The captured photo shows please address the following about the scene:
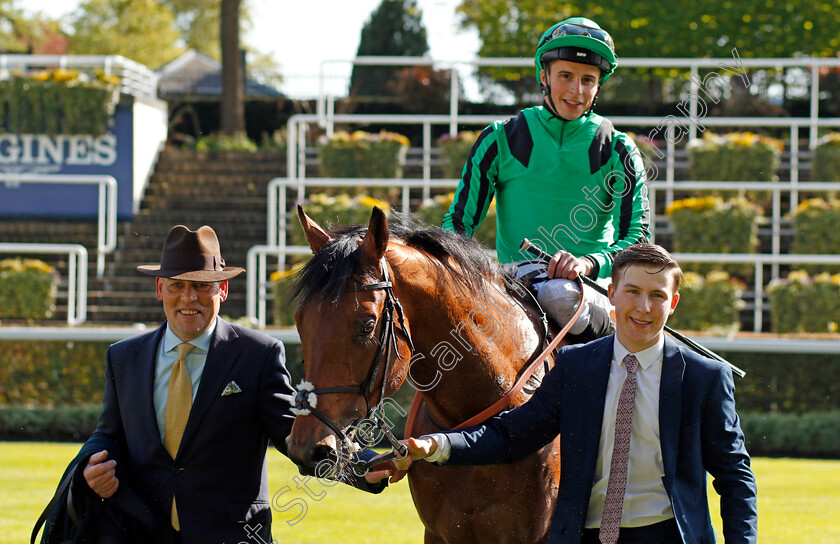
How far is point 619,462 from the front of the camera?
8.52ft

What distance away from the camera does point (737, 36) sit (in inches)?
822

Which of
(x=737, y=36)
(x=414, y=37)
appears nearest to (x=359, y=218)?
(x=737, y=36)

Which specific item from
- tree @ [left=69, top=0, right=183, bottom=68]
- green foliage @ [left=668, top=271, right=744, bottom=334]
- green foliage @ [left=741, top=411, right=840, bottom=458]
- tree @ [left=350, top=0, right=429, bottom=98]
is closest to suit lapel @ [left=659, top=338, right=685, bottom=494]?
green foliage @ [left=741, top=411, right=840, bottom=458]

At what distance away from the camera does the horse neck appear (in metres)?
2.87

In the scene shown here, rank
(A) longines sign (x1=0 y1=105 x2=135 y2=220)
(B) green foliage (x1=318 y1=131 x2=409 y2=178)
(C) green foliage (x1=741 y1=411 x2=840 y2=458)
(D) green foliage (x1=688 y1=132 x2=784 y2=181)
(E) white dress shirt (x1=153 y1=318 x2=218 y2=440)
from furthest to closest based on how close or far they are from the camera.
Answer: (A) longines sign (x1=0 y1=105 x2=135 y2=220), (B) green foliage (x1=318 y1=131 x2=409 y2=178), (D) green foliage (x1=688 y1=132 x2=784 y2=181), (C) green foliage (x1=741 y1=411 x2=840 y2=458), (E) white dress shirt (x1=153 y1=318 x2=218 y2=440)

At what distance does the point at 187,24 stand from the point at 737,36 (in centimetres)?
3126

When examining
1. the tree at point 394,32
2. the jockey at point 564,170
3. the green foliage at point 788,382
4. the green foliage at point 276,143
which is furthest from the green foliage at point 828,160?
the tree at point 394,32

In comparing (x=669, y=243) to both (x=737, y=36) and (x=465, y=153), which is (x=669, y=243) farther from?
(x=737, y=36)

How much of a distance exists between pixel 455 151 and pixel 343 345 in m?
A: 9.98

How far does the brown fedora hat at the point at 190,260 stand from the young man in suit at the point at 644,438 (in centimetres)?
101

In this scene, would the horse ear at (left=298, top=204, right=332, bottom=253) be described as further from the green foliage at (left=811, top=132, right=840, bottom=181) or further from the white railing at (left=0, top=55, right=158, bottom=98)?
the white railing at (left=0, top=55, right=158, bottom=98)

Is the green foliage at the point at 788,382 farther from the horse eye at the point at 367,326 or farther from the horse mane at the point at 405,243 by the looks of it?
the horse eye at the point at 367,326

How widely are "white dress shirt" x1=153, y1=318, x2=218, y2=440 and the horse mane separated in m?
0.67

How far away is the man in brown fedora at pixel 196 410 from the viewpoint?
10.5ft
